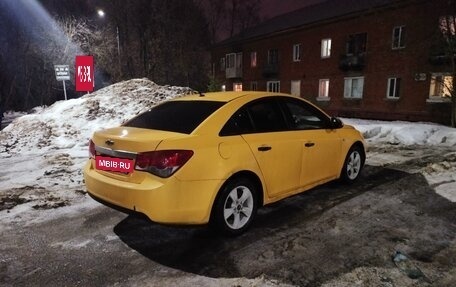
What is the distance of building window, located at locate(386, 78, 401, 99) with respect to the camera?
20.8 metres

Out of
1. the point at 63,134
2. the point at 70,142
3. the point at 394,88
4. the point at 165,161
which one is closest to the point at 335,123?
the point at 165,161

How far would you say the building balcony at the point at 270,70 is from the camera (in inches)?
1168

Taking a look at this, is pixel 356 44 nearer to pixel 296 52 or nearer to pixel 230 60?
pixel 296 52

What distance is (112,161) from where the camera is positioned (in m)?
3.70

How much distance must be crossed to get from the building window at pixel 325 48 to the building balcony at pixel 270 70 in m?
4.99

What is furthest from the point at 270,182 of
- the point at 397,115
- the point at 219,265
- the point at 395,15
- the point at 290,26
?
the point at 290,26

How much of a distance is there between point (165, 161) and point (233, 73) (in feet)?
108

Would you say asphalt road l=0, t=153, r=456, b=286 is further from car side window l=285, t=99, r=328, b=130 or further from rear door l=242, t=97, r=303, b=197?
car side window l=285, t=99, r=328, b=130

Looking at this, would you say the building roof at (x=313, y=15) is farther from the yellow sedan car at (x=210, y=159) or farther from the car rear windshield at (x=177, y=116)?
the car rear windshield at (x=177, y=116)

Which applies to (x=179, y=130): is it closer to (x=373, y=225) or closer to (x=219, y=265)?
(x=219, y=265)

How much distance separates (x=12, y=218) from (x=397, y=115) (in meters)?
20.8

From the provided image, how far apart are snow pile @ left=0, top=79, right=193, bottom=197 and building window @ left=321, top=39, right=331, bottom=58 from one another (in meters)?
13.8

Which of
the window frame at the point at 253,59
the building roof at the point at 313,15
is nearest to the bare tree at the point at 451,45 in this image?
the building roof at the point at 313,15

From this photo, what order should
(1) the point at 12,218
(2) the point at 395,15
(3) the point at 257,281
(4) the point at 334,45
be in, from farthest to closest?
1. (4) the point at 334,45
2. (2) the point at 395,15
3. (1) the point at 12,218
4. (3) the point at 257,281
